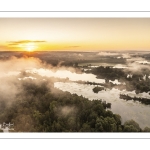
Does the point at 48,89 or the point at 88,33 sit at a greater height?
the point at 88,33

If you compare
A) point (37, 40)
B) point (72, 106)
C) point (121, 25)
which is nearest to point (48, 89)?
point (72, 106)

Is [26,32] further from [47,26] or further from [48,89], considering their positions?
[48,89]

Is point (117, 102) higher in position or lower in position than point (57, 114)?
higher

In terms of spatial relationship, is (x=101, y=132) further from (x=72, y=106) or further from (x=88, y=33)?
(x=88, y=33)

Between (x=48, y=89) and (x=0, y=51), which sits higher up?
(x=0, y=51)
